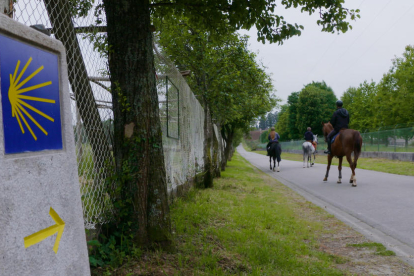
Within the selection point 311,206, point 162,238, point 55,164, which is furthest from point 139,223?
point 311,206

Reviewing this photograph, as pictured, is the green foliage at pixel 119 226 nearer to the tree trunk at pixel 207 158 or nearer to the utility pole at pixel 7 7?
the utility pole at pixel 7 7

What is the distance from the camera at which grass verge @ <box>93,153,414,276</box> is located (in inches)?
149

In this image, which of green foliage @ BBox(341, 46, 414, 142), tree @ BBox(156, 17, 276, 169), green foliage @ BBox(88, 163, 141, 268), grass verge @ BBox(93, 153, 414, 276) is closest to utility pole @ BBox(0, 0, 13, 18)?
green foliage @ BBox(88, 163, 141, 268)

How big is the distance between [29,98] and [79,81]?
57.3 inches

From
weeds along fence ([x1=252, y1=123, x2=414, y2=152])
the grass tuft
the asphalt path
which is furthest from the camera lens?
weeds along fence ([x1=252, y1=123, x2=414, y2=152])

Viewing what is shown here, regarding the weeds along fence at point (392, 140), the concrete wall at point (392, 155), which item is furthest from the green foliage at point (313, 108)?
the concrete wall at point (392, 155)

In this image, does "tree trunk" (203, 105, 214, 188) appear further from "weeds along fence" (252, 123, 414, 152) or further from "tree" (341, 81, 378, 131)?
"tree" (341, 81, 378, 131)

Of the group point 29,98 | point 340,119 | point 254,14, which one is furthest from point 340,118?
point 29,98

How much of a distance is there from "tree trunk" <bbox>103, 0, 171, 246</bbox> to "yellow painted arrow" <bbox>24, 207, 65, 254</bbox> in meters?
1.56

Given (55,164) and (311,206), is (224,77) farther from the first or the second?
(55,164)

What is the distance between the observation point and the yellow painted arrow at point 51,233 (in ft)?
6.68

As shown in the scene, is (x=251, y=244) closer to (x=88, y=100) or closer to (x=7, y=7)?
(x=88, y=100)

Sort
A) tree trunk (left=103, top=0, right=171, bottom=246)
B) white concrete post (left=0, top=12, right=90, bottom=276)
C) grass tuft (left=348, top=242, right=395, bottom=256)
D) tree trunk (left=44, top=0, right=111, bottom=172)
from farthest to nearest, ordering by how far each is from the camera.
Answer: grass tuft (left=348, top=242, right=395, bottom=256) → tree trunk (left=103, top=0, right=171, bottom=246) → tree trunk (left=44, top=0, right=111, bottom=172) → white concrete post (left=0, top=12, right=90, bottom=276)

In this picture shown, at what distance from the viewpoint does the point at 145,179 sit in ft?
13.0
